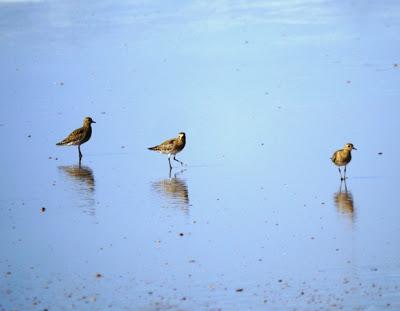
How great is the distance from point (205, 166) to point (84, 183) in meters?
1.94

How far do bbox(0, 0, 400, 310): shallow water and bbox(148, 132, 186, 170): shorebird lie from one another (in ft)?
0.85

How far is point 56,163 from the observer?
17.8 m

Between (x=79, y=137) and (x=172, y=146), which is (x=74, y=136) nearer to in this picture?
(x=79, y=137)

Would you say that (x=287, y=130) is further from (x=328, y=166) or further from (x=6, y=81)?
(x=6, y=81)

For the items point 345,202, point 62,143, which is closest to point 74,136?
point 62,143

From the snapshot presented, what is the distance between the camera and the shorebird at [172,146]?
17500 millimetres

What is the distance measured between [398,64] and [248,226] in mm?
12527

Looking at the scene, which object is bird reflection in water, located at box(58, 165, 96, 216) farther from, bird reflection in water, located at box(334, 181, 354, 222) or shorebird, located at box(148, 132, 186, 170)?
bird reflection in water, located at box(334, 181, 354, 222)

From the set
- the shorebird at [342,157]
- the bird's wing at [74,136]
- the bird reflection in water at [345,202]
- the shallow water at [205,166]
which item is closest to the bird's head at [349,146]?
the shorebird at [342,157]

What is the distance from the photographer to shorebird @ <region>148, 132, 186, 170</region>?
57.4 ft

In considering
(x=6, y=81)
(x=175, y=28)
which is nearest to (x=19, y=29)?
(x=175, y=28)

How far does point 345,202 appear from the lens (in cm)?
1391

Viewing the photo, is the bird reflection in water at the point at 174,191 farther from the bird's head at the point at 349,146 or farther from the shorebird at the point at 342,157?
the bird's head at the point at 349,146

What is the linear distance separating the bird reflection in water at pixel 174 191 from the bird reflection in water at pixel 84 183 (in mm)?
941
